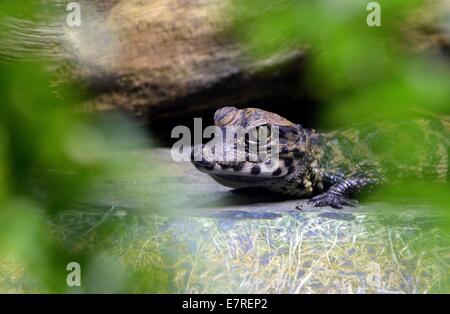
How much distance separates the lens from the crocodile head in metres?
4.12

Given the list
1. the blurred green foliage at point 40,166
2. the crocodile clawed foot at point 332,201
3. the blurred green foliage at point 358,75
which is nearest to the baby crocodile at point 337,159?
the crocodile clawed foot at point 332,201

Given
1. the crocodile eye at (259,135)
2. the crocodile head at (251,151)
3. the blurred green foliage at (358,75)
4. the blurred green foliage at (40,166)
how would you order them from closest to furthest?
the blurred green foliage at (40,166) → the blurred green foliage at (358,75) → the crocodile head at (251,151) → the crocodile eye at (259,135)

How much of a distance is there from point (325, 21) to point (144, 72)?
425 cm

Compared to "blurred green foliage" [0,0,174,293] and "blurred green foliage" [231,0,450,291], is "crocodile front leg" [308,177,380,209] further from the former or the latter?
"blurred green foliage" [0,0,174,293]

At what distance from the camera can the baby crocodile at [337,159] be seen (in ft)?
14.4

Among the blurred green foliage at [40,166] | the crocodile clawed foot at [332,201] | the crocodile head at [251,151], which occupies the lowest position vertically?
the blurred green foliage at [40,166]

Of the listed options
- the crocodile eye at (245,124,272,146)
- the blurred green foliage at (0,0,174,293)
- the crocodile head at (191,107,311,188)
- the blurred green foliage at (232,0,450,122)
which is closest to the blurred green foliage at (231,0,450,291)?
the blurred green foliage at (232,0,450,122)

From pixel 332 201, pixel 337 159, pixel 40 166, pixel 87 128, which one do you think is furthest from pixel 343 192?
pixel 40 166

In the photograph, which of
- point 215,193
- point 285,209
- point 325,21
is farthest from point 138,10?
point 325,21

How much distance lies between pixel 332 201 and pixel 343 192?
0.74 feet

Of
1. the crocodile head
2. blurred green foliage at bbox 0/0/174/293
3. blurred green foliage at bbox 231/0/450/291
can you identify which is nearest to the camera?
blurred green foliage at bbox 0/0/174/293

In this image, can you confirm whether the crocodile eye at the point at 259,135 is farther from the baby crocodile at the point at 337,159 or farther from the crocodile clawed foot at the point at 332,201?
the crocodile clawed foot at the point at 332,201

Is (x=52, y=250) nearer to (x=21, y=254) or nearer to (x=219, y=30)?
(x=21, y=254)
